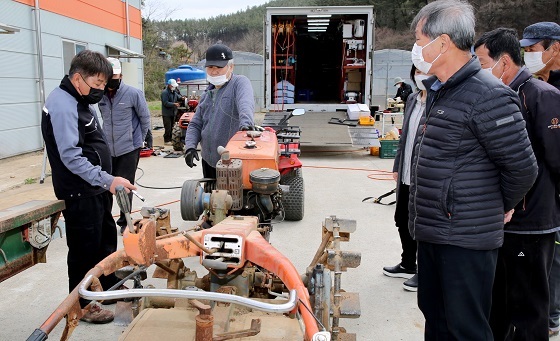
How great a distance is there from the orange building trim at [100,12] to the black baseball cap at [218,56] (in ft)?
25.7

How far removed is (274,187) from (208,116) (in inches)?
50.4

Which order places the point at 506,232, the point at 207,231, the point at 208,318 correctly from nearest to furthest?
the point at 208,318 < the point at 207,231 < the point at 506,232

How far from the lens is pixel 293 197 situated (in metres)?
5.62

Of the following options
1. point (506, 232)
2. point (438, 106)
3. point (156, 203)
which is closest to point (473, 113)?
point (438, 106)

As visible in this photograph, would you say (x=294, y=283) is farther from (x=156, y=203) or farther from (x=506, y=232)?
(x=156, y=203)

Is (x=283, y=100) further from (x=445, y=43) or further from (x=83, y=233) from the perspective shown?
(x=445, y=43)

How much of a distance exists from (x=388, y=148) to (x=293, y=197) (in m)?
5.25

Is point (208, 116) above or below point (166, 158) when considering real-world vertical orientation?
above

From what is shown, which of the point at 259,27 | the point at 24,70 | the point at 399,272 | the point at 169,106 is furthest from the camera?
the point at 259,27

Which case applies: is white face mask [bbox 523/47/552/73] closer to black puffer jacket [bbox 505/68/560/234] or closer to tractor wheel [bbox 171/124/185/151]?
black puffer jacket [bbox 505/68/560/234]

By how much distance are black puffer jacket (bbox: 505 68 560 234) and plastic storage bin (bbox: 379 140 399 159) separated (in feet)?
25.0

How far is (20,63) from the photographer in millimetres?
10148

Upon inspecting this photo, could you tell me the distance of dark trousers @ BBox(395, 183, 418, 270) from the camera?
412 centimetres

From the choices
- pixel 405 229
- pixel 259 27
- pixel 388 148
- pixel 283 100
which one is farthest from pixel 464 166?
pixel 259 27
